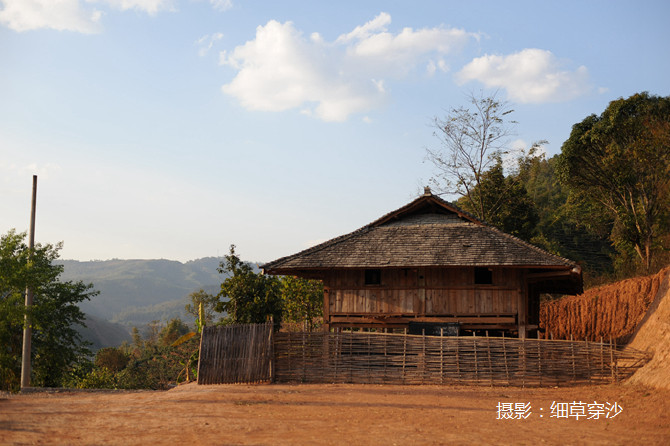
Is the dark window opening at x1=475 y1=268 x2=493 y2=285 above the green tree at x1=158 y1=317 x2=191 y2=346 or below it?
above

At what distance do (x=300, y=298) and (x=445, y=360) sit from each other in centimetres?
1766

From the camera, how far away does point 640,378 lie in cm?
1434

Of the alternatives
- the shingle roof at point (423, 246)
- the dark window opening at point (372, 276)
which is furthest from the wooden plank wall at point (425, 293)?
the shingle roof at point (423, 246)

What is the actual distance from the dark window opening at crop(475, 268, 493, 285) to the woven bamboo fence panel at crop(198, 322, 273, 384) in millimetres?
6991

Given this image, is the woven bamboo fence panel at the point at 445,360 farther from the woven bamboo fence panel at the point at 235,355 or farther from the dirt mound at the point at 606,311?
the dirt mound at the point at 606,311

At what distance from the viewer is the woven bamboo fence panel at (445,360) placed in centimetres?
1503

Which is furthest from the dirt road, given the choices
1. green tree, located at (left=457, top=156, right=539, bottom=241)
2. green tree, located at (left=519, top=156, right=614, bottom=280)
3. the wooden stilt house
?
green tree, located at (left=519, top=156, right=614, bottom=280)

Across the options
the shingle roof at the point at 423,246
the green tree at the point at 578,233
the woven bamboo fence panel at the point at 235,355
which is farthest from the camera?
the green tree at the point at 578,233

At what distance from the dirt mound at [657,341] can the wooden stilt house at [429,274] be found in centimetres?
248

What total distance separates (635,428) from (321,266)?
32.3 feet

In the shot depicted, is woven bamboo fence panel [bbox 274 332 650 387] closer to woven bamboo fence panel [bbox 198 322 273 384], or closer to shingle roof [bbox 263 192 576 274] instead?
woven bamboo fence panel [bbox 198 322 273 384]

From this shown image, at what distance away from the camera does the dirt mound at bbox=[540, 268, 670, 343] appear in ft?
73.0

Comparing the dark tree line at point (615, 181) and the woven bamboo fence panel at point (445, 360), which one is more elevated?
the dark tree line at point (615, 181)

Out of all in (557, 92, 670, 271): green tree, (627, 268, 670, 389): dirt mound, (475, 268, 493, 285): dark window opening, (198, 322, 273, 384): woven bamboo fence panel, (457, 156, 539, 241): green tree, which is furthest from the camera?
(457, 156, 539, 241): green tree
